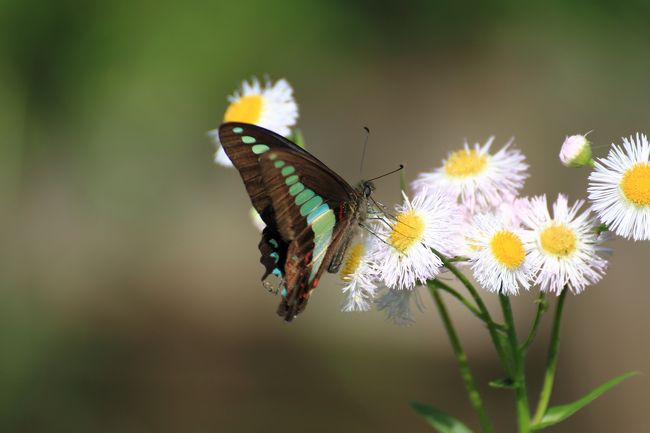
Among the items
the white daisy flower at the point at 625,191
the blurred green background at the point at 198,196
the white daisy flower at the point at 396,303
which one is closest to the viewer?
the white daisy flower at the point at 625,191

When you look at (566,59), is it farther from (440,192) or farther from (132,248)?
(440,192)

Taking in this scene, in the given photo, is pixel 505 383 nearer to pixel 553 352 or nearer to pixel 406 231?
pixel 553 352

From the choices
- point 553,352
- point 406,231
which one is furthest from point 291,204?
point 553,352

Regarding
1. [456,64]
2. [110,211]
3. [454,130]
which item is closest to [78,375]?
[110,211]

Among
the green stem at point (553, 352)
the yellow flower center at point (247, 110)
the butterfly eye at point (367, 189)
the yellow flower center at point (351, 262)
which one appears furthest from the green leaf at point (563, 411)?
the yellow flower center at point (247, 110)

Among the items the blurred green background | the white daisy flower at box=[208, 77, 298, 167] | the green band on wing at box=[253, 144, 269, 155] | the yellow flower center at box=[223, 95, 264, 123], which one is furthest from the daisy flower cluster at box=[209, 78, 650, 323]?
the blurred green background

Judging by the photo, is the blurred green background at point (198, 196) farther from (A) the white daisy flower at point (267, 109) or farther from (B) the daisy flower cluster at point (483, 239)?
(B) the daisy flower cluster at point (483, 239)
